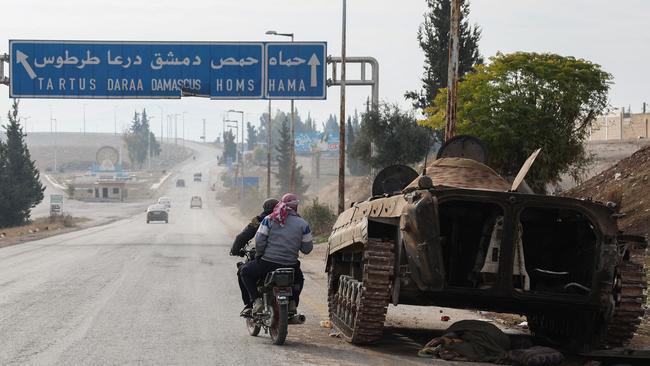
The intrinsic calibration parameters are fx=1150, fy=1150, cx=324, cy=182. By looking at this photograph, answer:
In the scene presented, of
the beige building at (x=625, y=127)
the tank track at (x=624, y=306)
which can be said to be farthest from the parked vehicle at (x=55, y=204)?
the tank track at (x=624, y=306)

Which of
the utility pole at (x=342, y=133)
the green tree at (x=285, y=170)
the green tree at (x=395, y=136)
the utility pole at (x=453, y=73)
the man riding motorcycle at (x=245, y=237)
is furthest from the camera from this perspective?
the green tree at (x=285, y=170)

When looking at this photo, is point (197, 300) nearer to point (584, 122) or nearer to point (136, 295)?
point (136, 295)

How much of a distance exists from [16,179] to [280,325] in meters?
72.3

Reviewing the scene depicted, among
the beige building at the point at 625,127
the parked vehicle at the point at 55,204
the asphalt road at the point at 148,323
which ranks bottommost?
the parked vehicle at the point at 55,204

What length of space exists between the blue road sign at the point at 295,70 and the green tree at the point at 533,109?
4.27 metres

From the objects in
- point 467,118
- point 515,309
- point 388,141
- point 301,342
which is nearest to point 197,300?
point 301,342

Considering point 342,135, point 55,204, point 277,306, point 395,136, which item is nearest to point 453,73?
point 277,306

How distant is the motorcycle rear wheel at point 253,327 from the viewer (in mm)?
13578

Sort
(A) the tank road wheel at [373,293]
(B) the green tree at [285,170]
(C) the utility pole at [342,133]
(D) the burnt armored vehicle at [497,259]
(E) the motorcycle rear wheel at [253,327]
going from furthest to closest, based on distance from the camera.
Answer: (B) the green tree at [285,170]
(C) the utility pole at [342,133]
(E) the motorcycle rear wheel at [253,327]
(A) the tank road wheel at [373,293]
(D) the burnt armored vehicle at [497,259]

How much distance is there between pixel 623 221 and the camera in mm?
28391

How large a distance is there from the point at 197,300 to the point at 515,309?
7.25 metres

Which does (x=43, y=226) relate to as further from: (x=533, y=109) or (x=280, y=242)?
(x=280, y=242)

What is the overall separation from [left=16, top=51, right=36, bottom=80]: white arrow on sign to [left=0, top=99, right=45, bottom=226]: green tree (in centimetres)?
4306

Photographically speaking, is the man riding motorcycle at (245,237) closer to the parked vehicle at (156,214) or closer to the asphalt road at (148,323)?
the asphalt road at (148,323)
